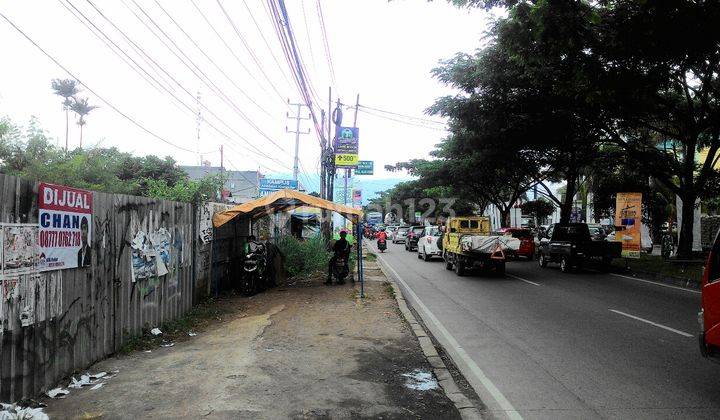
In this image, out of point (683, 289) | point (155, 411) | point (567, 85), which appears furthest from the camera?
point (683, 289)

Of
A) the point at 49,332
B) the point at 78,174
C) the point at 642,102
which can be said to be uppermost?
the point at 642,102

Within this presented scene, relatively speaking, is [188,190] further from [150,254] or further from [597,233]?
[597,233]

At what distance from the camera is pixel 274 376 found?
582cm

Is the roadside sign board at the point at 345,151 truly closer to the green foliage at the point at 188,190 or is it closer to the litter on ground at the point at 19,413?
the green foliage at the point at 188,190

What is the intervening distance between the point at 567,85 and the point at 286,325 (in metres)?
9.05

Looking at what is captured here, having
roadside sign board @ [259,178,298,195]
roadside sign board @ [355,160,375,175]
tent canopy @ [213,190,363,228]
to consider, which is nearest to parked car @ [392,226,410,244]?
roadside sign board @ [259,178,298,195]

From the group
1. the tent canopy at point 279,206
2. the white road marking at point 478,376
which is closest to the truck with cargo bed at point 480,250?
the tent canopy at point 279,206

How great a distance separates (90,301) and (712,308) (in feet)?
21.7

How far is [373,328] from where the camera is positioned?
8789 millimetres

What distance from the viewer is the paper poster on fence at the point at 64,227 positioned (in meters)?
5.06

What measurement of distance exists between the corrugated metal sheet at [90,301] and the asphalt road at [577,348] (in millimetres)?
4389

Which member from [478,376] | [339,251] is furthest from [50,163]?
[478,376]

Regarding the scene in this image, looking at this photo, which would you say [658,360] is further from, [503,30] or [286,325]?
[503,30]

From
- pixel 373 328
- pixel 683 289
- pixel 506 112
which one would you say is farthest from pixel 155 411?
pixel 506 112
